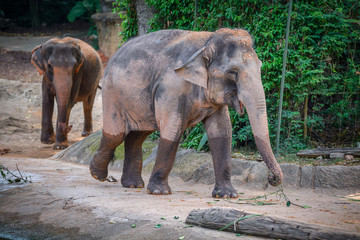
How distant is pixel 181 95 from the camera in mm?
6105

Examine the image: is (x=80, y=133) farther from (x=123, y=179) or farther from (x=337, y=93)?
(x=337, y=93)

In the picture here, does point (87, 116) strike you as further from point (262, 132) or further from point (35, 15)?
point (35, 15)

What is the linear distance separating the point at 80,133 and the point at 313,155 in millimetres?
7972

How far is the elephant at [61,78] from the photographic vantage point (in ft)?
37.8

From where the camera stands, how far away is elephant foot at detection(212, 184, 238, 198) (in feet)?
20.1

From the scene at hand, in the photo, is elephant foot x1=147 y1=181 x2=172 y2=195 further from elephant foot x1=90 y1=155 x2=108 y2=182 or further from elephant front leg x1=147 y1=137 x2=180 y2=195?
elephant foot x1=90 y1=155 x2=108 y2=182

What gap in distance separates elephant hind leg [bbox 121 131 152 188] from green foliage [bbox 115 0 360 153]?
52.4 inches

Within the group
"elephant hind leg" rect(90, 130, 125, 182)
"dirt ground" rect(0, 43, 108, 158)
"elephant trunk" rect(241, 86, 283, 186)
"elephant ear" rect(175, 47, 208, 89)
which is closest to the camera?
"elephant trunk" rect(241, 86, 283, 186)

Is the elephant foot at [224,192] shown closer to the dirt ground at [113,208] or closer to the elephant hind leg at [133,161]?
the dirt ground at [113,208]

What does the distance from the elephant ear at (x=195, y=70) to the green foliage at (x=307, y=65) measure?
2.10 m

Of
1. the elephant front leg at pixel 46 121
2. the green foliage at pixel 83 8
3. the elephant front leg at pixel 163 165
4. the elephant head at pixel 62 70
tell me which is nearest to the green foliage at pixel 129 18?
the elephant head at pixel 62 70

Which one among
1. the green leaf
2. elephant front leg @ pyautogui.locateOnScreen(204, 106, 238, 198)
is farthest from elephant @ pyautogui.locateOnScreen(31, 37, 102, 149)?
the green leaf

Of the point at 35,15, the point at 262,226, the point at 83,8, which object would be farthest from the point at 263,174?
the point at 35,15

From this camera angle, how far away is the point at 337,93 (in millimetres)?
7926
